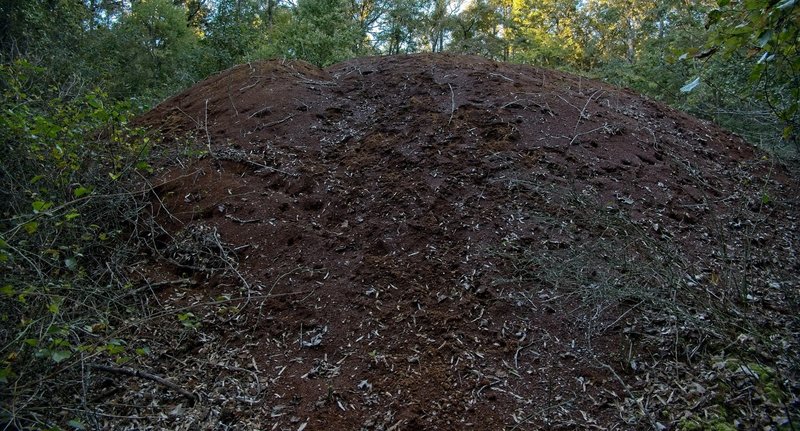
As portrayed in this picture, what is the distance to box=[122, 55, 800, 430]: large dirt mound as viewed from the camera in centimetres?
213

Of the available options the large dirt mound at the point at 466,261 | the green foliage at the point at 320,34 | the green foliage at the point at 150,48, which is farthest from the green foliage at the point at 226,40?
the large dirt mound at the point at 466,261

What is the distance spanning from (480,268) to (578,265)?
21.4 inches

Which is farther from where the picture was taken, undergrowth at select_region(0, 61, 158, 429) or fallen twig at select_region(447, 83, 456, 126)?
fallen twig at select_region(447, 83, 456, 126)

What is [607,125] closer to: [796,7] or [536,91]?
[536,91]

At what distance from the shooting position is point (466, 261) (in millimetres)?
2887

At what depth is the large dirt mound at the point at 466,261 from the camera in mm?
2133

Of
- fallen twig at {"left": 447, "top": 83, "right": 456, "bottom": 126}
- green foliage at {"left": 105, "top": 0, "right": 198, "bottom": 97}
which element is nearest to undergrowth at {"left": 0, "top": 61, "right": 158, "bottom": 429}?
fallen twig at {"left": 447, "top": 83, "right": 456, "bottom": 126}

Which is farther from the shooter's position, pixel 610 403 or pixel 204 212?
pixel 204 212

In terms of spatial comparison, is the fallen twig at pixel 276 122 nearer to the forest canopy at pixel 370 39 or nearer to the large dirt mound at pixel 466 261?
the large dirt mound at pixel 466 261

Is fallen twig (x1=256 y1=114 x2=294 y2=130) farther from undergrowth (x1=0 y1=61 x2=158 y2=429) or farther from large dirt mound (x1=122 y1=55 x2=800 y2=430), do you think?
undergrowth (x1=0 y1=61 x2=158 y2=429)

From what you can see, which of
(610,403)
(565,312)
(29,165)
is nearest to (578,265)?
(565,312)

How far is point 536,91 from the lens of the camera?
4520 mm

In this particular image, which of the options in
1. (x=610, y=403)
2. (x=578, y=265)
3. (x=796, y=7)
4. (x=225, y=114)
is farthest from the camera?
(x=225, y=114)

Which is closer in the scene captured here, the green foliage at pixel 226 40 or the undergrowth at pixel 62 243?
the undergrowth at pixel 62 243
